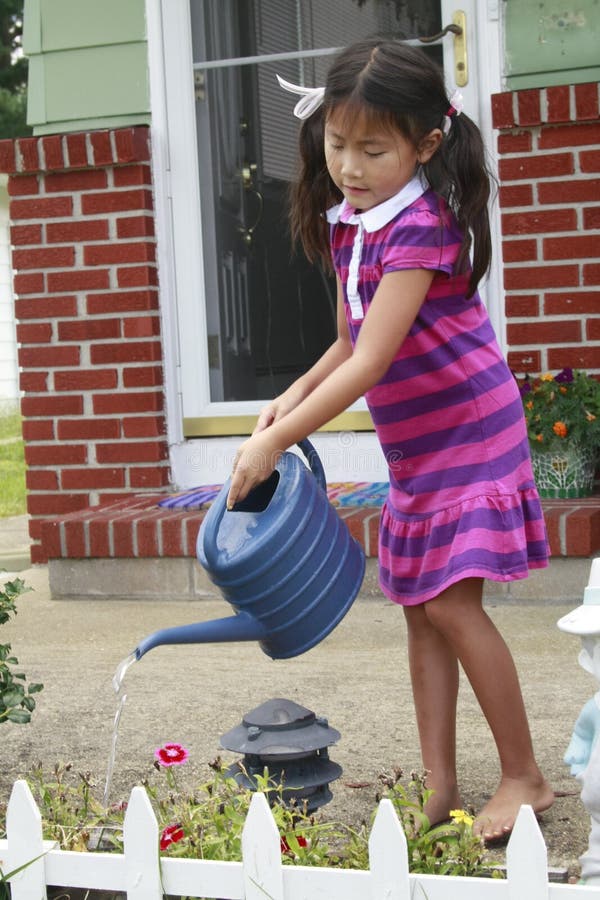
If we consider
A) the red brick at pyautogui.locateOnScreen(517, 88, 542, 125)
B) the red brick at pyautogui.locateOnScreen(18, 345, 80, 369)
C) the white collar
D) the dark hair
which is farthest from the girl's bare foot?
the red brick at pyautogui.locateOnScreen(18, 345, 80, 369)

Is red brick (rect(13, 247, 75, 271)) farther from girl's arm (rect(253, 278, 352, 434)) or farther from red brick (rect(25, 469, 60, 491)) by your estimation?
girl's arm (rect(253, 278, 352, 434))

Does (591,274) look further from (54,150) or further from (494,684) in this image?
(494,684)

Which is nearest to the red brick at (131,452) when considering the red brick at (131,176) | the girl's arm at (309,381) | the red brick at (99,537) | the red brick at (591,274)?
the red brick at (99,537)

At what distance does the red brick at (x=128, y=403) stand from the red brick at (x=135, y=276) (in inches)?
16.9

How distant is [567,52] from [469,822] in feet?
11.1

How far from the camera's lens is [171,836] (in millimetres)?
1995

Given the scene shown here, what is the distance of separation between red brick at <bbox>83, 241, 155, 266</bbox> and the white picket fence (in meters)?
3.53

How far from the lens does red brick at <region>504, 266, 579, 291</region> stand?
15.4ft

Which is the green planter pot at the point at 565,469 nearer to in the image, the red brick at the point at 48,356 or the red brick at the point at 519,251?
the red brick at the point at 519,251

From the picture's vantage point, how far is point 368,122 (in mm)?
2346

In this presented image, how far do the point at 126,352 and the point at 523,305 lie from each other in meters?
1.58

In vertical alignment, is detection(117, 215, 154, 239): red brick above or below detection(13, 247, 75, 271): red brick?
above

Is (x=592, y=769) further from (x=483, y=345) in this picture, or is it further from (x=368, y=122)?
(x=368, y=122)

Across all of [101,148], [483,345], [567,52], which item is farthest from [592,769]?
[101,148]
